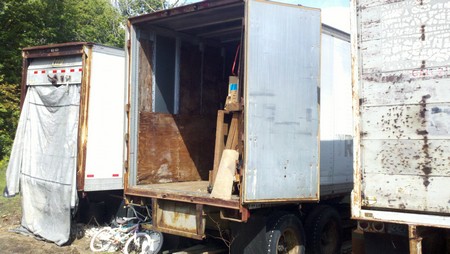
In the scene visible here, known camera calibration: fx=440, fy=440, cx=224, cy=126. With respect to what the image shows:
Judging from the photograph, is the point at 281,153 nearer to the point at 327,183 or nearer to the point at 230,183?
the point at 230,183

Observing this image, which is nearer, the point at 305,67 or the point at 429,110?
the point at 429,110

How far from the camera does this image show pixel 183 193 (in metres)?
6.07

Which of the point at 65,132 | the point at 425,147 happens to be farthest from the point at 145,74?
the point at 425,147

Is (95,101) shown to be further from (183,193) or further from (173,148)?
(183,193)

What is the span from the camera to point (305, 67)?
5840mm

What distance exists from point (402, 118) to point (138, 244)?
15.7 ft

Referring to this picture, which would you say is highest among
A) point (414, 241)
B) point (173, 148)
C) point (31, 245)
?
point (173, 148)

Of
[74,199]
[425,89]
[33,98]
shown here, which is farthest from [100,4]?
[425,89]

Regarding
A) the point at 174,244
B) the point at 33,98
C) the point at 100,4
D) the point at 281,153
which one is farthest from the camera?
the point at 100,4

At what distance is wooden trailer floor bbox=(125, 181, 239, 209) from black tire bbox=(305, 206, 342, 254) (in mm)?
1758

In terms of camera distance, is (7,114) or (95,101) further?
(7,114)

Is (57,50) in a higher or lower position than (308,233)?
higher

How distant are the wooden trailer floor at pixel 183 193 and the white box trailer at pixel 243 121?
0.02 m

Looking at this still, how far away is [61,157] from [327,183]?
4651 millimetres
